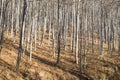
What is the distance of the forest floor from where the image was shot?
21.8 meters

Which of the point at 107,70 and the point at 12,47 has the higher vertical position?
the point at 12,47

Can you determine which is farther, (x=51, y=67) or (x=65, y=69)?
(x=65, y=69)

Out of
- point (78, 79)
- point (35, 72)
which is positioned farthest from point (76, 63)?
point (35, 72)

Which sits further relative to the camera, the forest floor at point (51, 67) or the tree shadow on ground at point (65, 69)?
the tree shadow on ground at point (65, 69)

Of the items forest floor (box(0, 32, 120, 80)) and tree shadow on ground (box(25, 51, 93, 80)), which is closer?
forest floor (box(0, 32, 120, 80))

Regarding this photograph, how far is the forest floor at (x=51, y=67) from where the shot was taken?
859 inches

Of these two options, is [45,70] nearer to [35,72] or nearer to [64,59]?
[35,72]

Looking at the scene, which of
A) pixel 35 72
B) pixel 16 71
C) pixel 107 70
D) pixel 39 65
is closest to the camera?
pixel 16 71

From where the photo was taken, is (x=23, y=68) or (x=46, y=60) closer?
(x=23, y=68)

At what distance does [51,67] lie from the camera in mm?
25109

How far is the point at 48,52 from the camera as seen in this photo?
32.5 meters

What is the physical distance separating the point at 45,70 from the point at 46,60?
12.9 ft

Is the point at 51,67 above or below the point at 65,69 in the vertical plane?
above

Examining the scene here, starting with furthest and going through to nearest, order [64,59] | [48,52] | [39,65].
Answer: [48,52], [64,59], [39,65]
